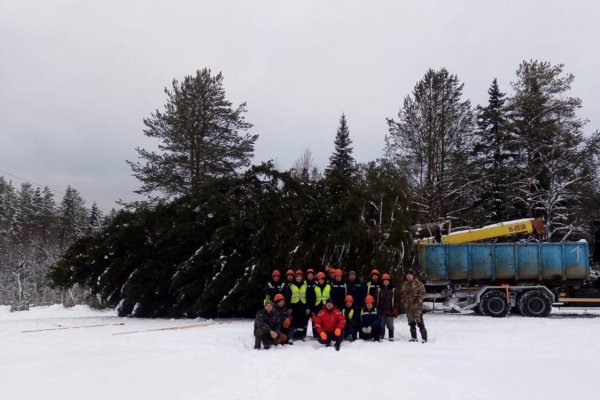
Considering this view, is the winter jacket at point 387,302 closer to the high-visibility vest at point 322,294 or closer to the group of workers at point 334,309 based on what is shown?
the group of workers at point 334,309

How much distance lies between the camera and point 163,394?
21.2 feet

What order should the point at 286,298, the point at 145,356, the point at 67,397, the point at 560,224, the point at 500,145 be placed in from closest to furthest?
the point at 67,397
the point at 145,356
the point at 286,298
the point at 560,224
the point at 500,145

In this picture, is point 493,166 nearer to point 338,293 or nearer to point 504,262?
point 504,262

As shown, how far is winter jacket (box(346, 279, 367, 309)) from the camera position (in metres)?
11.6

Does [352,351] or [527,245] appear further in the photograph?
[527,245]

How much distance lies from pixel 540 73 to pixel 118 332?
23.3 m

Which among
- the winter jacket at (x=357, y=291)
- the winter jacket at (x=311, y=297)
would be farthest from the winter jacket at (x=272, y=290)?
the winter jacket at (x=357, y=291)

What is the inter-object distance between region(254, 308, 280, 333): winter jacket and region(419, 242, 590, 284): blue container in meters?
Result: 7.70

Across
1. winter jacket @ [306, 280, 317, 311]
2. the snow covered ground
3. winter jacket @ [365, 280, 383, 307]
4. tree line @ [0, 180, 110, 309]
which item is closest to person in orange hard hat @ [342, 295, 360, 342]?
the snow covered ground

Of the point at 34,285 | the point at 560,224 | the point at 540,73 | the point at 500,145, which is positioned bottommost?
the point at 34,285

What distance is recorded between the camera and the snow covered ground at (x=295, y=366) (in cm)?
655

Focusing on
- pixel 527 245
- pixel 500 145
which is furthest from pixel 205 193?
pixel 500 145

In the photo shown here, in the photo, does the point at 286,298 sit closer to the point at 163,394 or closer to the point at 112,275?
the point at 163,394

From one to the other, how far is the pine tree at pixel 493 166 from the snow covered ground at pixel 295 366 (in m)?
14.0
